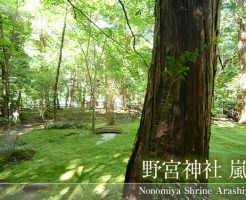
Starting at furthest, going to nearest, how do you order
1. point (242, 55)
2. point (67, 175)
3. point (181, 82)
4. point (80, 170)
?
point (242, 55), point (80, 170), point (67, 175), point (181, 82)

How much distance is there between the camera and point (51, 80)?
11812mm

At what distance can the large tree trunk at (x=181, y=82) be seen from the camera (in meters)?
1.46

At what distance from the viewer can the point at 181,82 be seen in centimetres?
148

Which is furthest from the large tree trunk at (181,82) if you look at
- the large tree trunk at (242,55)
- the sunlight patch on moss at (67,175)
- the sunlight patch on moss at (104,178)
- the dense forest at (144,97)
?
the large tree trunk at (242,55)

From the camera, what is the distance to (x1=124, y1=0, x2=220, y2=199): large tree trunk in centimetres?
146

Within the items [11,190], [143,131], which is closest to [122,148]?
[11,190]

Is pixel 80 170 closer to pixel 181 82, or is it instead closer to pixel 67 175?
pixel 67 175

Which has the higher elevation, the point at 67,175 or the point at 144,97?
the point at 144,97

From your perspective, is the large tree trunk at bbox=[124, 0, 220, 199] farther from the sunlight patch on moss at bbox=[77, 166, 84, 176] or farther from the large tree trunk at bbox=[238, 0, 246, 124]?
the large tree trunk at bbox=[238, 0, 246, 124]

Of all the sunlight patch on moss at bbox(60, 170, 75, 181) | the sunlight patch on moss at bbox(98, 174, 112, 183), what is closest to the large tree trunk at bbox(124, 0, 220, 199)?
the sunlight patch on moss at bbox(98, 174, 112, 183)

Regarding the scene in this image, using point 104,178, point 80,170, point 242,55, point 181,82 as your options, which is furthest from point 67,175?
point 242,55

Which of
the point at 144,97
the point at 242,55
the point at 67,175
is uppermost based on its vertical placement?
the point at 242,55

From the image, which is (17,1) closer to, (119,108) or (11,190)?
(11,190)

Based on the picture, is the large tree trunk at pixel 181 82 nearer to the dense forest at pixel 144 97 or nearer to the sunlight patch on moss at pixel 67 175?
the dense forest at pixel 144 97
